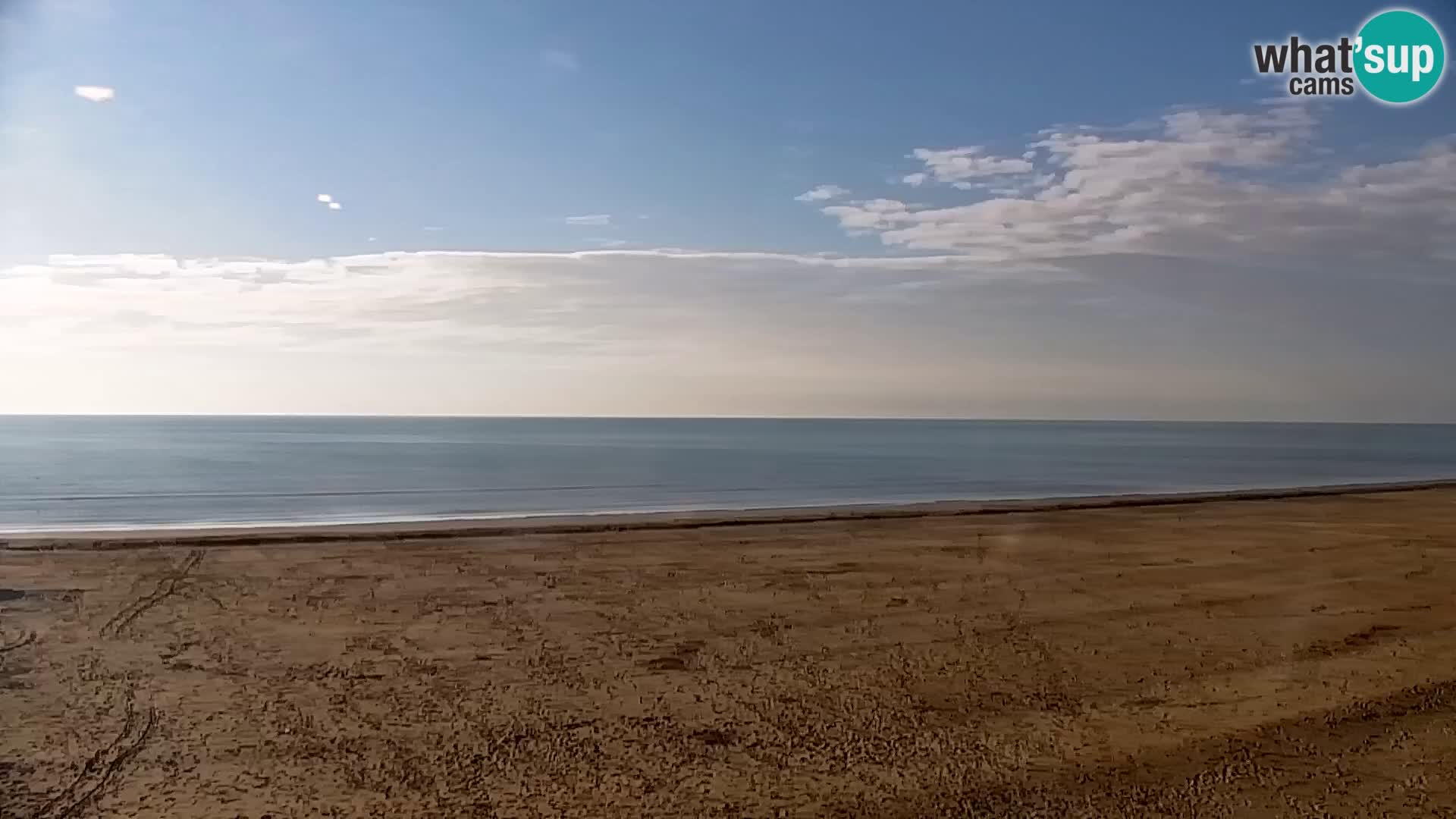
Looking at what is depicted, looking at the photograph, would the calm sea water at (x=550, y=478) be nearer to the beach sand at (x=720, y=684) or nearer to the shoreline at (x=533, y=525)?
the shoreline at (x=533, y=525)

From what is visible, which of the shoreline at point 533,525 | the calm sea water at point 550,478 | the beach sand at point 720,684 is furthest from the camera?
the calm sea water at point 550,478

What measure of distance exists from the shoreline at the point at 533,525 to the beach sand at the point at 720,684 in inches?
56.7

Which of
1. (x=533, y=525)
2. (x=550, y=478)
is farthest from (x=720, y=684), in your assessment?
(x=550, y=478)

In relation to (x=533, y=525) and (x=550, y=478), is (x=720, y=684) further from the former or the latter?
(x=550, y=478)

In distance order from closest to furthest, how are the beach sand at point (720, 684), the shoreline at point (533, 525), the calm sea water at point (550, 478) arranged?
the beach sand at point (720, 684), the shoreline at point (533, 525), the calm sea water at point (550, 478)

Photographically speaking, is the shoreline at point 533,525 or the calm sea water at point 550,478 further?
the calm sea water at point 550,478

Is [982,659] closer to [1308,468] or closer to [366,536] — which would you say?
[366,536]

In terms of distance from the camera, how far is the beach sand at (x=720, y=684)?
7008 mm

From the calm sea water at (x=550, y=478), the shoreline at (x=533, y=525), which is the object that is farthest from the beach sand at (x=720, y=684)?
the calm sea water at (x=550, y=478)

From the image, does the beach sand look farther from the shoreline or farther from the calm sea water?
the calm sea water

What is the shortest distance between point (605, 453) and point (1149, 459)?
1425 inches

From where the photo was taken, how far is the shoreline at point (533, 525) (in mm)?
18641

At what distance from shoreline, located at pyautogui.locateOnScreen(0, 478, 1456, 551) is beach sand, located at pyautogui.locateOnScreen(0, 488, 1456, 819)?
1.44 m

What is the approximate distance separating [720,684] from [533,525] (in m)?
13.8
